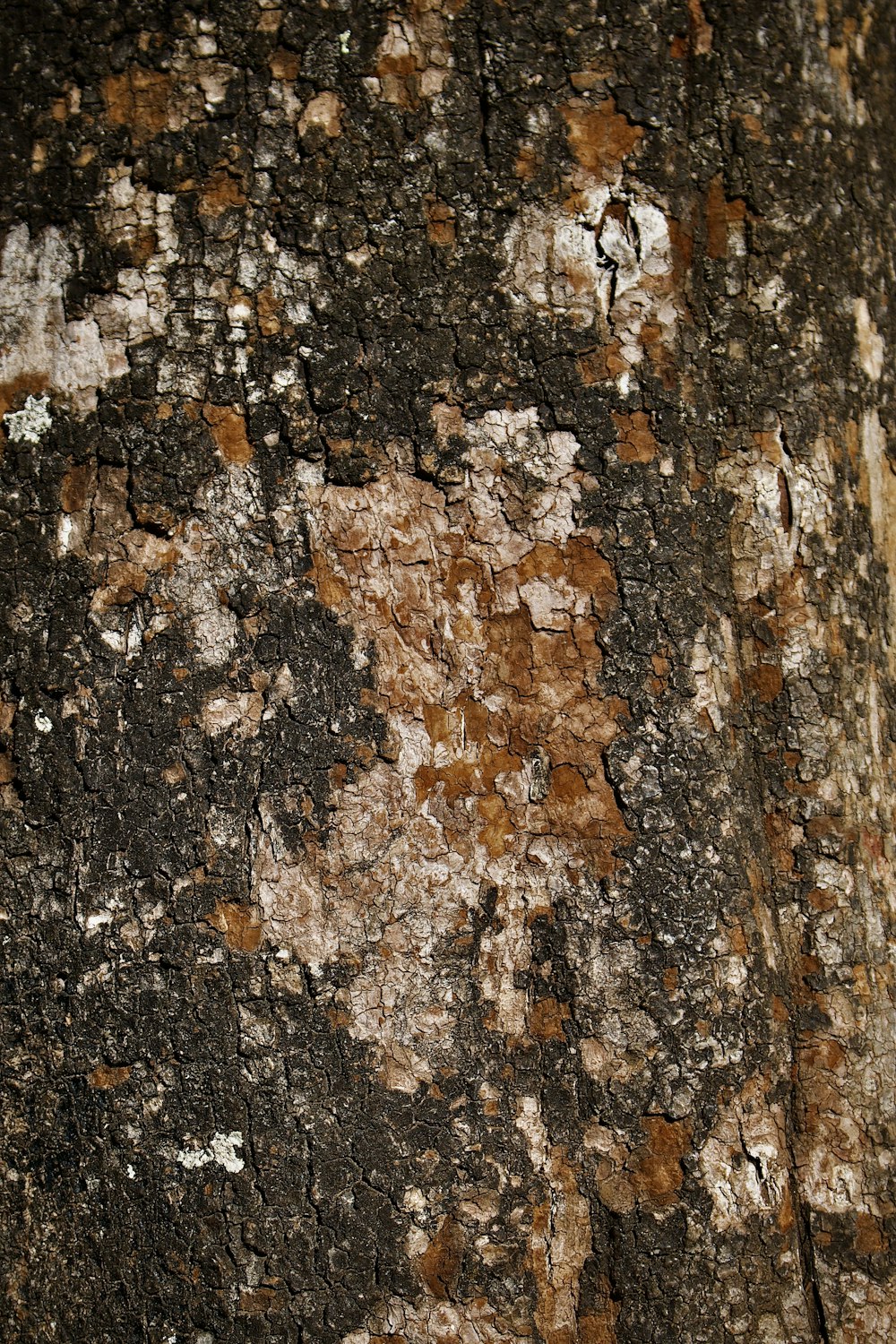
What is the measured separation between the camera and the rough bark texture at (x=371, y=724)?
1.16 meters

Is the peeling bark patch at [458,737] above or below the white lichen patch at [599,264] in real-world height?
below

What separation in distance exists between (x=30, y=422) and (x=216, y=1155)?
0.97 meters

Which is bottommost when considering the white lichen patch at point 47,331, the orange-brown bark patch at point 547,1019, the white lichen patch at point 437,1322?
the white lichen patch at point 437,1322

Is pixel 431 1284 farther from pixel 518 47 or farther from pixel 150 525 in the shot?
pixel 518 47

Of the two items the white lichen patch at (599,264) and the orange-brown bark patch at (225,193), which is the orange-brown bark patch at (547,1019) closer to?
the white lichen patch at (599,264)

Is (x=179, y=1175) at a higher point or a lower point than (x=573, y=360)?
lower

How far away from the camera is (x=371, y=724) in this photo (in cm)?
118

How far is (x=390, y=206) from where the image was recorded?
3.91ft

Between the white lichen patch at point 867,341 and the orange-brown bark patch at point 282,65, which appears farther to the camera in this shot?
the white lichen patch at point 867,341

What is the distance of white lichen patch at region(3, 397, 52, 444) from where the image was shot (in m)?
1.21

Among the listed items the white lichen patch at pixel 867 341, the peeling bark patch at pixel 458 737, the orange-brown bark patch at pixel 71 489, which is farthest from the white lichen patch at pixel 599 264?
the orange-brown bark patch at pixel 71 489

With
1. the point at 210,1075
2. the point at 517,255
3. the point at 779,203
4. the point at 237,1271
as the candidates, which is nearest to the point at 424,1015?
the point at 210,1075

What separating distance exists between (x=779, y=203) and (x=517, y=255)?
415 millimetres

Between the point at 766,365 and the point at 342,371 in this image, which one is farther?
the point at 766,365
